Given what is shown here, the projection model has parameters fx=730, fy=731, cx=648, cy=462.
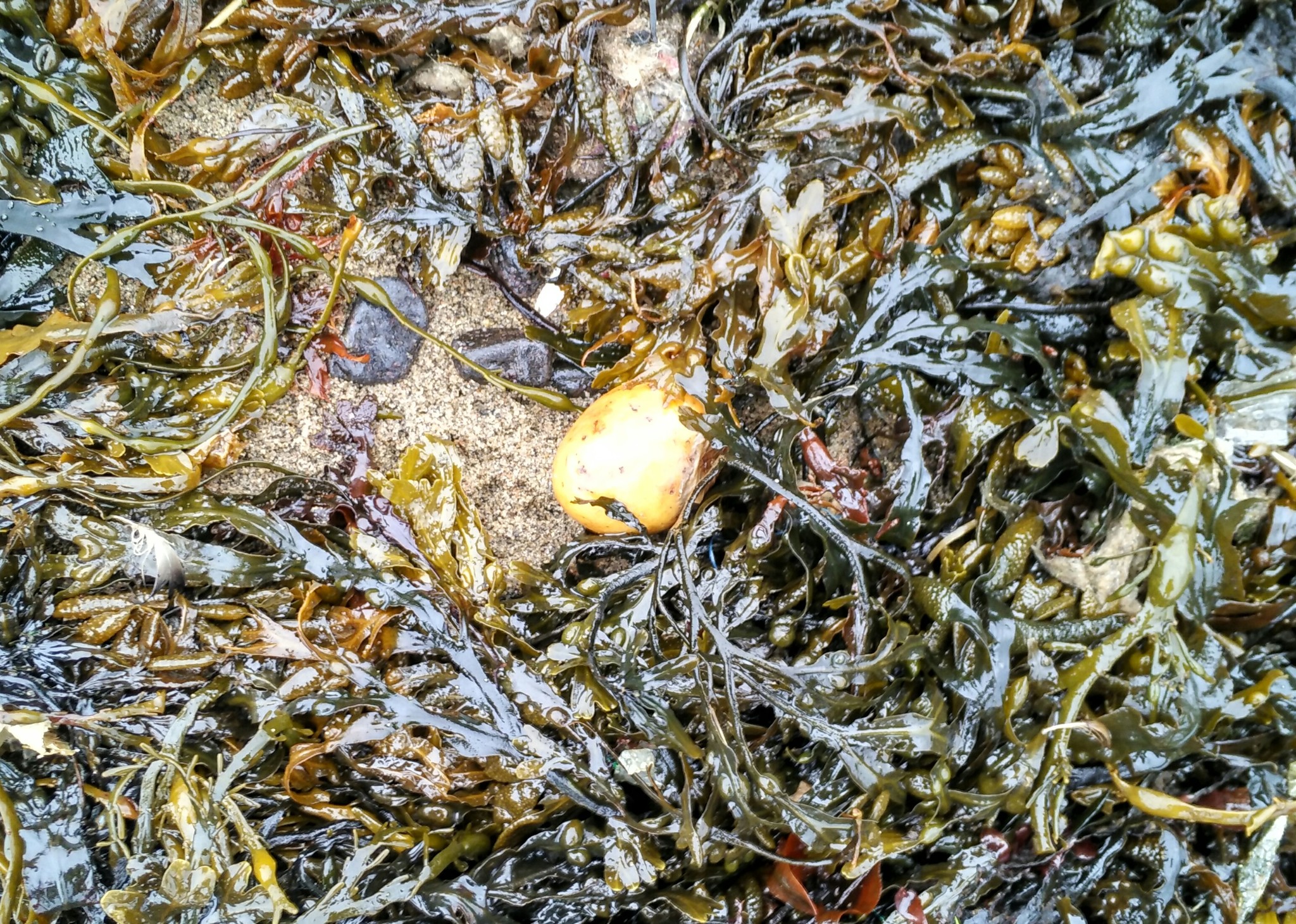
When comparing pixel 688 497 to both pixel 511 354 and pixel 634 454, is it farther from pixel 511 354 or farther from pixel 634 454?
pixel 511 354

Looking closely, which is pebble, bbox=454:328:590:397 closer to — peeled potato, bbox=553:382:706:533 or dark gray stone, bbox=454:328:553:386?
dark gray stone, bbox=454:328:553:386

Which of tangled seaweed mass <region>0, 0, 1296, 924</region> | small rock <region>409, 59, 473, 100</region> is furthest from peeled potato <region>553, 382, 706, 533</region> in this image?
small rock <region>409, 59, 473, 100</region>

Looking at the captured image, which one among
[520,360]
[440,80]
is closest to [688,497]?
[520,360]

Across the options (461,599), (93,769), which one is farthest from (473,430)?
(93,769)

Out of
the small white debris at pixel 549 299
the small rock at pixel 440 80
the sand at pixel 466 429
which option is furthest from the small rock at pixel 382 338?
the small rock at pixel 440 80

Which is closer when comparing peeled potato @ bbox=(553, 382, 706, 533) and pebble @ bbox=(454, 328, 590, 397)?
peeled potato @ bbox=(553, 382, 706, 533)

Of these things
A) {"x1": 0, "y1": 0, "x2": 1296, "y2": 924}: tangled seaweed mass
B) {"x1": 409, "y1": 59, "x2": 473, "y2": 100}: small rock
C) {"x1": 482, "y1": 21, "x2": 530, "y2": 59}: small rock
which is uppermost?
{"x1": 482, "y1": 21, "x2": 530, "y2": 59}: small rock
